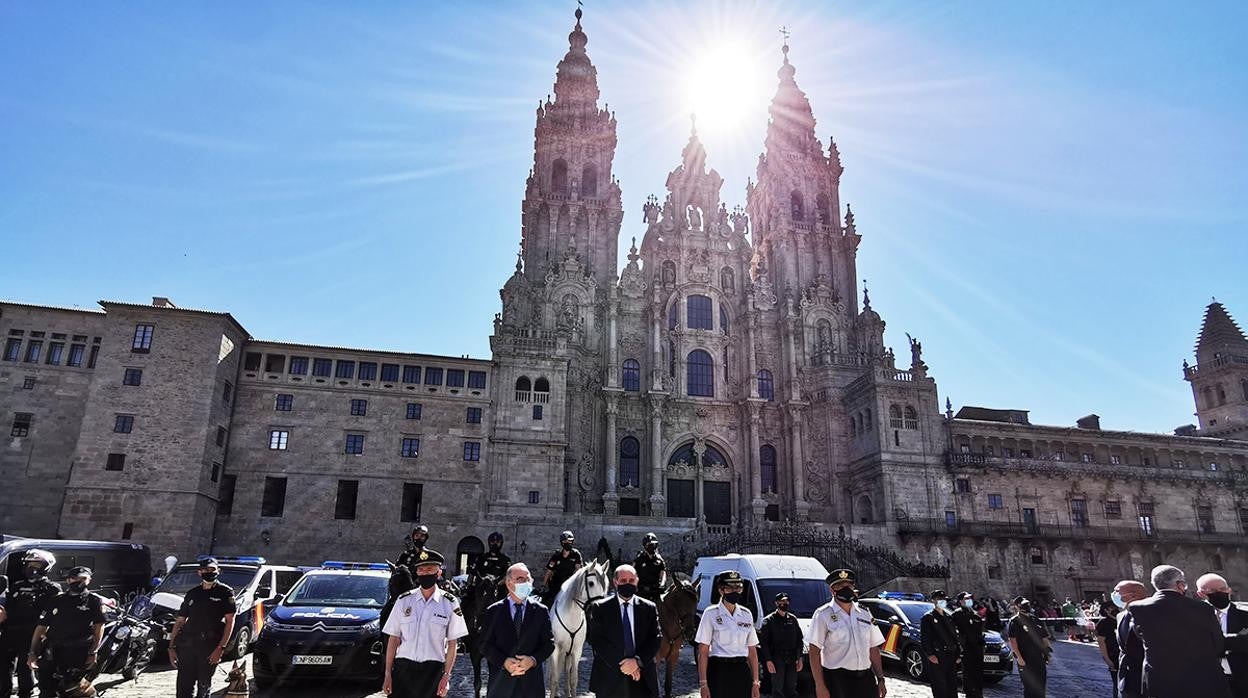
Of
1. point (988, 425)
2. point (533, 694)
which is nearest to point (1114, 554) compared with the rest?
point (988, 425)

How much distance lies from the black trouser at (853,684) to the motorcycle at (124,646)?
1097cm

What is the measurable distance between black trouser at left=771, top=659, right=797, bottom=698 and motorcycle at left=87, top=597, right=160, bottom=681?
10.3 metres

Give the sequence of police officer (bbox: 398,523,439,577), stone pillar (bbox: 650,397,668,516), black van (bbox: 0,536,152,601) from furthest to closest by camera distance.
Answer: stone pillar (bbox: 650,397,668,516) → black van (bbox: 0,536,152,601) → police officer (bbox: 398,523,439,577)

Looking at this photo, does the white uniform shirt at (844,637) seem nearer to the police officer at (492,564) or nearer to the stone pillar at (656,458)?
the police officer at (492,564)

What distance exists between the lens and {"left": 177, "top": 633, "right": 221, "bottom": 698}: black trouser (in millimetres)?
8750

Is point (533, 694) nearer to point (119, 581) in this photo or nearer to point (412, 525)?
point (119, 581)

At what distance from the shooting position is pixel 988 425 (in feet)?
145

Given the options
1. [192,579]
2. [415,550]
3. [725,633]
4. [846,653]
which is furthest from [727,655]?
[192,579]

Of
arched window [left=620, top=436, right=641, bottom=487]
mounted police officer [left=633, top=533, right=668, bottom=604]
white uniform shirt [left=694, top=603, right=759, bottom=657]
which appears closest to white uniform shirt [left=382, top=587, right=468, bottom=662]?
white uniform shirt [left=694, top=603, right=759, bottom=657]

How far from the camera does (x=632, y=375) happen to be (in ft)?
156

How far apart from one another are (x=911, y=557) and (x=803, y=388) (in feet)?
42.5

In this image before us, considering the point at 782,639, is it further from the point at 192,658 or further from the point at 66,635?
the point at 66,635

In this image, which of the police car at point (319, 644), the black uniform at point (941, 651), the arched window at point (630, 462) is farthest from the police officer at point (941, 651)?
the arched window at point (630, 462)

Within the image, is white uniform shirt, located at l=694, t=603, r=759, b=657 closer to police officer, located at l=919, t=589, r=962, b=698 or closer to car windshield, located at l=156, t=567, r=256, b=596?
police officer, located at l=919, t=589, r=962, b=698
